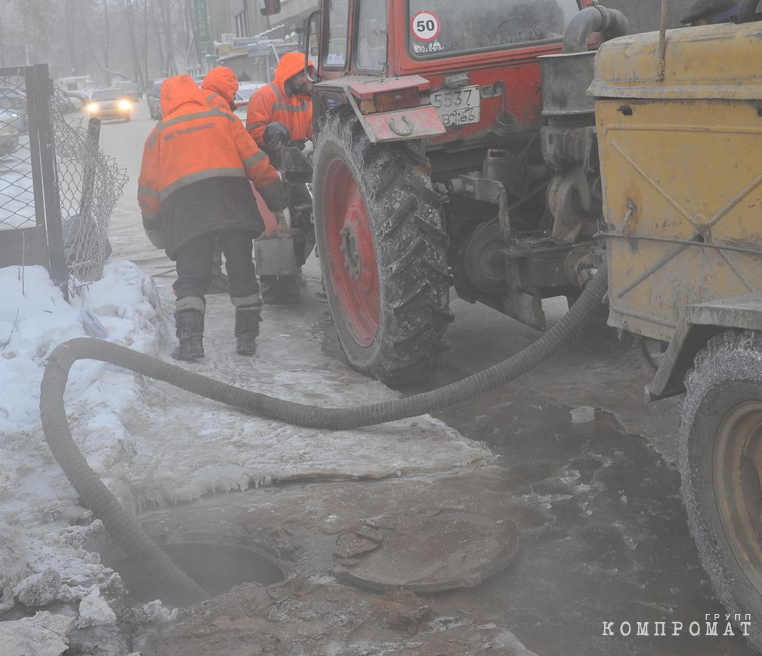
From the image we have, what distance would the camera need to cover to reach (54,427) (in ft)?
13.2

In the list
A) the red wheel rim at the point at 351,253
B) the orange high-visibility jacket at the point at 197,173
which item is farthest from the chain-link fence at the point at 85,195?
the red wheel rim at the point at 351,253

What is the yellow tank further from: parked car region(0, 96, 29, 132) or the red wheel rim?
parked car region(0, 96, 29, 132)

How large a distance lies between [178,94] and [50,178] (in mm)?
926

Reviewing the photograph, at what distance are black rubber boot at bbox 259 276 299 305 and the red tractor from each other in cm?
177

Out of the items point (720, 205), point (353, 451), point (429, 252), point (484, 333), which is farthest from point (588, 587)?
point (484, 333)

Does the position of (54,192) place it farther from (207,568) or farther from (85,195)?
(207,568)

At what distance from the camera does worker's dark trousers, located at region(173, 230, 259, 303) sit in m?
5.85

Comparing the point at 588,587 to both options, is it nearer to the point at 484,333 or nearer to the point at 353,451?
the point at 353,451

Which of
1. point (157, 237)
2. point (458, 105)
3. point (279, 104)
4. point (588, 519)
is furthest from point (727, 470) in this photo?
point (279, 104)

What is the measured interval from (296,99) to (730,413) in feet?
17.6

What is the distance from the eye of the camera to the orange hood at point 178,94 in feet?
19.2

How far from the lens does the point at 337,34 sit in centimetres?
576

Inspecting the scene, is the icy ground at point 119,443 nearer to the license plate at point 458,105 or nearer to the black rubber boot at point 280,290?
the black rubber boot at point 280,290

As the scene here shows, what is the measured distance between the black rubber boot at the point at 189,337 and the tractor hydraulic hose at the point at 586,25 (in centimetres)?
271
